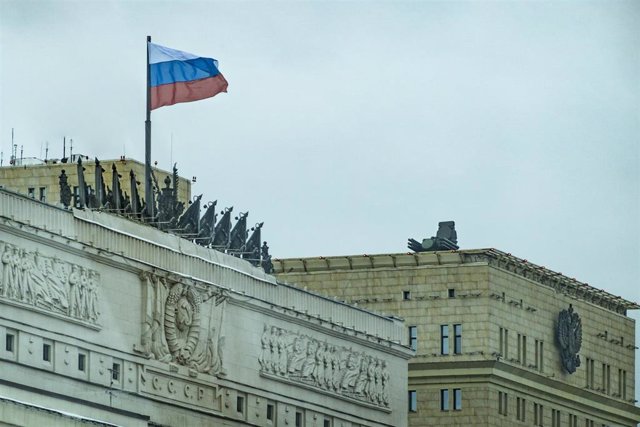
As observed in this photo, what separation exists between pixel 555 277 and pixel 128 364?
53738 millimetres

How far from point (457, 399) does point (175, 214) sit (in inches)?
1474

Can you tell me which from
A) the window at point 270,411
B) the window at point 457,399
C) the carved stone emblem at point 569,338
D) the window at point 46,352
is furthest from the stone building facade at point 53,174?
the window at point 46,352

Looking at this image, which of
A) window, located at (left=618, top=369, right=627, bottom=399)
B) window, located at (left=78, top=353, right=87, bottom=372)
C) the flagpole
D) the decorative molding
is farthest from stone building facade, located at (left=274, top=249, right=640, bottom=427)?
window, located at (left=78, top=353, right=87, bottom=372)

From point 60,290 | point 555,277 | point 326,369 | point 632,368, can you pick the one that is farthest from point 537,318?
point 60,290

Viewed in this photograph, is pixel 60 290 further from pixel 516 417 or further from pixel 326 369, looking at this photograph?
pixel 516 417

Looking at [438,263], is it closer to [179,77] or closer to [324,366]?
[324,366]

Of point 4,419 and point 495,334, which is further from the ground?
point 495,334

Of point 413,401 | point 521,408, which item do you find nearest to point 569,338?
point 521,408

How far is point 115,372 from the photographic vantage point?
4596 inches

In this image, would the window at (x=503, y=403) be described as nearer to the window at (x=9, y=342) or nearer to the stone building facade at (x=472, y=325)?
the stone building facade at (x=472, y=325)

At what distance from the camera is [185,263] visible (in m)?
123

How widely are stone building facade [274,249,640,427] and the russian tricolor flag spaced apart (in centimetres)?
3302

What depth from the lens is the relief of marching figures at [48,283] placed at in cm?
11038

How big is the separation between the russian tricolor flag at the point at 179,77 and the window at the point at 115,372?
1601 cm
